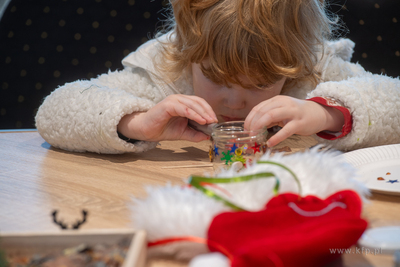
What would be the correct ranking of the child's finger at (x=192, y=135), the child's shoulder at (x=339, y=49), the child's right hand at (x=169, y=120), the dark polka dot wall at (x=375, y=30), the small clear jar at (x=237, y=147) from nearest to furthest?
the small clear jar at (x=237, y=147) < the child's right hand at (x=169, y=120) < the child's finger at (x=192, y=135) < the child's shoulder at (x=339, y=49) < the dark polka dot wall at (x=375, y=30)

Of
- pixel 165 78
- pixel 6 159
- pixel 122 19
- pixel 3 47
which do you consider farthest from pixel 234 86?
pixel 3 47

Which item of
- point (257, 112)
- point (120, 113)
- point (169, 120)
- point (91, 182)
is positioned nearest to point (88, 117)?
point (120, 113)

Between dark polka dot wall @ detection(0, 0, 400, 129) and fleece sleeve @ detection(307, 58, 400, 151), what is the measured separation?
1.87 ft

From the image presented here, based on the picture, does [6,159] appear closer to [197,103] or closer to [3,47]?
[197,103]

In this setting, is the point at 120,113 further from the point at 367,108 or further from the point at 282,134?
the point at 367,108

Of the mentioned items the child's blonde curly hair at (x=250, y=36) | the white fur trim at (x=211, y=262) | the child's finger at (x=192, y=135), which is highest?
the child's blonde curly hair at (x=250, y=36)

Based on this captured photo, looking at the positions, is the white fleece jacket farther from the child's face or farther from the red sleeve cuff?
the child's face

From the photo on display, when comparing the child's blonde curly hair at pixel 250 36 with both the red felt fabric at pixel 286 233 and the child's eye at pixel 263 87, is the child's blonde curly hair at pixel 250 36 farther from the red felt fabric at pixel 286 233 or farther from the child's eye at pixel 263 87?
the red felt fabric at pixel 286 233

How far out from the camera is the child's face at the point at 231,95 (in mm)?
985

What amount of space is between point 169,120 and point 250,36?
0.30 metres

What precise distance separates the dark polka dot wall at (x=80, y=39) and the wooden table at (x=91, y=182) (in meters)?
0.59

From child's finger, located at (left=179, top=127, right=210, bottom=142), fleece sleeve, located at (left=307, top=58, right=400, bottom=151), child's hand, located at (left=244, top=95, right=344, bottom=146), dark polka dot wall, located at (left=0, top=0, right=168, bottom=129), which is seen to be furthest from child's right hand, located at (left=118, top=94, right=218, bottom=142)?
dark polka dot wall, located at (left=0, top=0, right=168, bottom=129)

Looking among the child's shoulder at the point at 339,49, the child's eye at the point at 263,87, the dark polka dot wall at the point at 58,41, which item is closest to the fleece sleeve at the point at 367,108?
the child's eye at the point at 263,87

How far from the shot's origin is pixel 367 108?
89cm
